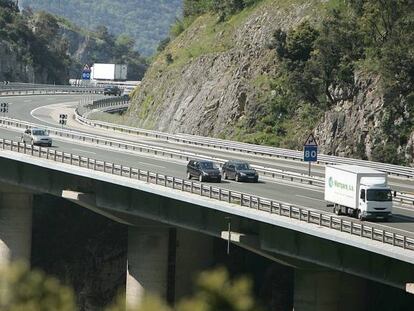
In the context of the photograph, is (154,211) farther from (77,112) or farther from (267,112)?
(77,112)

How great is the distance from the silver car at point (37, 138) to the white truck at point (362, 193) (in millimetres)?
34249

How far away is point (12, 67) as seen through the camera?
192000mm

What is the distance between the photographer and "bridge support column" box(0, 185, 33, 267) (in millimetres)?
66062

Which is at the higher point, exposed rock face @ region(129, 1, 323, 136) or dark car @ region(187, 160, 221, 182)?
exposed rock face @ region(129, 1, 323, 136)

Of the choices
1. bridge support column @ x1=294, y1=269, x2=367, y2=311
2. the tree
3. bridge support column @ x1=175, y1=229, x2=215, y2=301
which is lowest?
bridge support column @ x1=175, y1=229, x2=215, y2=301

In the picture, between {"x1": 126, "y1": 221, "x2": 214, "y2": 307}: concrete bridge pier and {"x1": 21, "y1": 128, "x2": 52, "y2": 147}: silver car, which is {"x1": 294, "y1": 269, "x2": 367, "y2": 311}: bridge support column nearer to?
{"x1": 126, "y1": 221, "x2": 214, "y2": 307}: concrete bridge pier

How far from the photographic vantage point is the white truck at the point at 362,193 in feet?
133

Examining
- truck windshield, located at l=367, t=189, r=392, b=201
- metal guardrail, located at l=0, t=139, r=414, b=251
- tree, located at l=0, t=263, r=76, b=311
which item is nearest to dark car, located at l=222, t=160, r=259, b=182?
metal guardrail, located at l=0, t=139, r=414, b=251

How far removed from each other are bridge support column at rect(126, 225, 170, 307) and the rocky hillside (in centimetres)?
2029

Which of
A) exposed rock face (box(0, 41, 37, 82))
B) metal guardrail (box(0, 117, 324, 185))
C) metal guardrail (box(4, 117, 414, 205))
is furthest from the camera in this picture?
exposed rock face (box(0, 41, 37, 82))

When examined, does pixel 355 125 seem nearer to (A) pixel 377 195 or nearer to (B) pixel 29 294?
(A) pixel 377 195

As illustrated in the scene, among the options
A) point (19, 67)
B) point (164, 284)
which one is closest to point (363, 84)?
point (164, 284)

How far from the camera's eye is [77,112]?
11800 centimetres

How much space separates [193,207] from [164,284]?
766 cm
